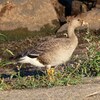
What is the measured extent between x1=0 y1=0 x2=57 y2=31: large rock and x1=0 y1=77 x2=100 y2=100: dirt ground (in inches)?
397

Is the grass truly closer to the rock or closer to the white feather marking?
the white feather marking

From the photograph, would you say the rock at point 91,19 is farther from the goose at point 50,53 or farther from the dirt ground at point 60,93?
the dirt ground at point 60,93

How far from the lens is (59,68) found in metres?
12.5

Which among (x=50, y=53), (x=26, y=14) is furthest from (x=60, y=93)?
(x=26, y=14)

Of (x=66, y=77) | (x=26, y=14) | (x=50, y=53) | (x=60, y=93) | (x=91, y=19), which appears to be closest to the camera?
(x=60, y=93)

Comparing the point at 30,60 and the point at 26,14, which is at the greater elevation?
the point at 30,60

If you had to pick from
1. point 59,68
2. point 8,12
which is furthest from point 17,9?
point 59,68

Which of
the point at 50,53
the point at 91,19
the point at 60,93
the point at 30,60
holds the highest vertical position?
the point at 60,93

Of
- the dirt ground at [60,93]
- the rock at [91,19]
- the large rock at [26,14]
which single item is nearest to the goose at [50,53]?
the dirt ground at [60,93]

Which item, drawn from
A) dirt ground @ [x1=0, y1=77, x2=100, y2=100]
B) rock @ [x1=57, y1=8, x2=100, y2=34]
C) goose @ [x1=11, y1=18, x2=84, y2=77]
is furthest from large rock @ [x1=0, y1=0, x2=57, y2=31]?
dirt ground @ [x1=0, y1=77, x2=100, y2=100]

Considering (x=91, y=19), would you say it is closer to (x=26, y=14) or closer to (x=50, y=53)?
(x=26, y=14)

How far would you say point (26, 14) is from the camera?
19734mm

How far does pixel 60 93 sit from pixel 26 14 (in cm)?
1111

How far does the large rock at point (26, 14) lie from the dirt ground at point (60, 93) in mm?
10074
